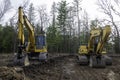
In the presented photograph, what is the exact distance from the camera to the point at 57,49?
65188mm

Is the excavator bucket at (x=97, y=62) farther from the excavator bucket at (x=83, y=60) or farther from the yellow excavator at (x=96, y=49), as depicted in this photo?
the excavator bucket at (x=83, y=60)

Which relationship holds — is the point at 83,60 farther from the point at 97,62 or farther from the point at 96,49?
the point at 97,62

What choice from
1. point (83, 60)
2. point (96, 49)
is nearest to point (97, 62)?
point (96, 49)

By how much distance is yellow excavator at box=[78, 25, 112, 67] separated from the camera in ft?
65.4

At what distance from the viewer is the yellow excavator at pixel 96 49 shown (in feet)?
65.4

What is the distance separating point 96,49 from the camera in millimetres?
21359

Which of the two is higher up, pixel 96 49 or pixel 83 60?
pixel 96 49

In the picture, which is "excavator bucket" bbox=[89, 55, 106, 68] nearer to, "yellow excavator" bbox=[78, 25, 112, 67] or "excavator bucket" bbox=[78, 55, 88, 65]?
"yellow excavator" bbox=[78, 25, 112, 67]

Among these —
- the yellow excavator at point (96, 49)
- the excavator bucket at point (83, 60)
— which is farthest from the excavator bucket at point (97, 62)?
the excavator bucket at point (83, 60)

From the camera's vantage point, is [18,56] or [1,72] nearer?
[1,72]

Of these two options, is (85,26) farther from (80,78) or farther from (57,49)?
(80,78)

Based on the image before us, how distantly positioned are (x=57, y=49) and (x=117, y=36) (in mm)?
17058

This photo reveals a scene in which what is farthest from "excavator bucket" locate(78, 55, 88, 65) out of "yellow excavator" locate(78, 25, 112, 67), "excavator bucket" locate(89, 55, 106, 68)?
"excavator bucket" locate(89, 55, 106, 68)


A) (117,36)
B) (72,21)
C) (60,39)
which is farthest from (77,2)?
(117,36)
